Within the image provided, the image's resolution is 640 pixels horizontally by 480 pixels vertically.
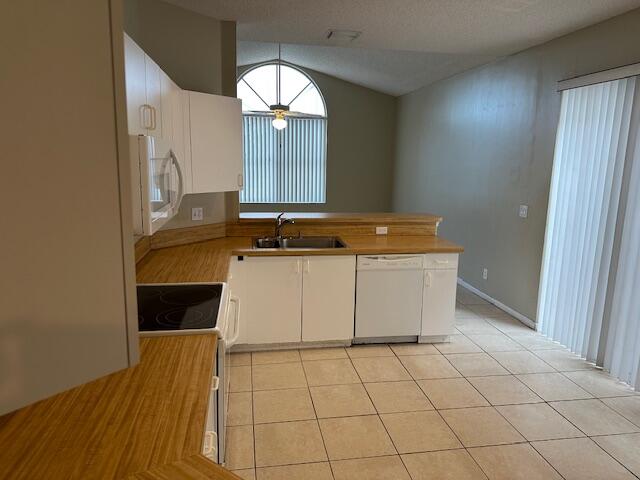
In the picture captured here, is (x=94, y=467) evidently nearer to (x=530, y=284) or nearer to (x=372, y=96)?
(x=530, y=284)

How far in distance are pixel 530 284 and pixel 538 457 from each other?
216 centimetres

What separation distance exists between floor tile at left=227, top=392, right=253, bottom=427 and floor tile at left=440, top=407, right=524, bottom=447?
3.81 feet

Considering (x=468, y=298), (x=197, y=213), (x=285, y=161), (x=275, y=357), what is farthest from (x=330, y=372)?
(x=285, y=161)

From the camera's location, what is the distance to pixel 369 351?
358 cm

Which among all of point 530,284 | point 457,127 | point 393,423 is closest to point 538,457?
point 393,423

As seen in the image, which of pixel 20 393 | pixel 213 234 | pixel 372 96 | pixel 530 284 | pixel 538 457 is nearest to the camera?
pixel 20 393

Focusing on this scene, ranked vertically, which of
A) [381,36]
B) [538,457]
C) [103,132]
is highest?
[381,36]

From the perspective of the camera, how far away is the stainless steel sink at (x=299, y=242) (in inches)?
→ 145

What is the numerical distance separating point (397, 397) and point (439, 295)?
1075 mm

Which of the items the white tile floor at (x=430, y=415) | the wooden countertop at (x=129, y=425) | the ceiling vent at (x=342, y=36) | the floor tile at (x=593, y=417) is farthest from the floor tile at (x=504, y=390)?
the ceiling vent at (x=342, y=36)

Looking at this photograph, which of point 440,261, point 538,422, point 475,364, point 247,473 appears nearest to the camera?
point 247,473

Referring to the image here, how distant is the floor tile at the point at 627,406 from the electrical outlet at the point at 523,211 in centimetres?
182

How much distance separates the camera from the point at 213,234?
373 cm

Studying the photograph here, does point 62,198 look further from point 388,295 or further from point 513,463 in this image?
point 388,295
